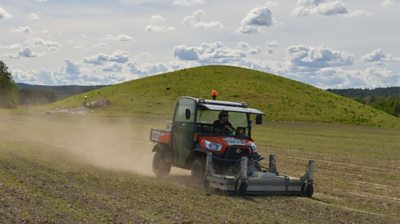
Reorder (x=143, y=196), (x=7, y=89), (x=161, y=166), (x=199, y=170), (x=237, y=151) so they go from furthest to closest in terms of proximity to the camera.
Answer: (x=7, y=89) < (x=161, y=166) < (x=199, y=170) < (x=237, y=151) < (x=143, y=196)

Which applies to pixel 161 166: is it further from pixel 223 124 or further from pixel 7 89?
pixel 7 89

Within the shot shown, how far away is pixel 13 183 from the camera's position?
1360cm

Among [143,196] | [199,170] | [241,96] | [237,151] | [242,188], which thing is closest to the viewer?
[143,196]

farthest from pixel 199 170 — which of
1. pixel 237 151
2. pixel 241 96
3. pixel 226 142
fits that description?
pixel 241 96

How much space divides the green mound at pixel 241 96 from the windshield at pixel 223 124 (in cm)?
5730

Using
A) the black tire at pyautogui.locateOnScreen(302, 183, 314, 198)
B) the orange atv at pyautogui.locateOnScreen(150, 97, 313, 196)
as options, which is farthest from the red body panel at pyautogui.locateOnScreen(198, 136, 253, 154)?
the black tire at pyautogui.locateOnScreen(302, 183, 314, 198)

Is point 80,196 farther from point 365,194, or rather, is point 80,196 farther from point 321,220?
point 365,194

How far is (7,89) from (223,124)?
97902 mm

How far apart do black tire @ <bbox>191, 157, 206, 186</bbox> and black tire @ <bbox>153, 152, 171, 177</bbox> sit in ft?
6.00

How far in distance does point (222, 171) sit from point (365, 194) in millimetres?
4519

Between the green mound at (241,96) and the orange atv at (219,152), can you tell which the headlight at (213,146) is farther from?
the green mound at (241,96)

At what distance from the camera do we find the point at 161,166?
1812 cm

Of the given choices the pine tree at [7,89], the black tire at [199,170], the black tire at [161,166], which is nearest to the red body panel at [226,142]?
the black tire at [199,170]

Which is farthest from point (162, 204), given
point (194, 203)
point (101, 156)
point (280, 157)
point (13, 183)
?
point (280, 157)
